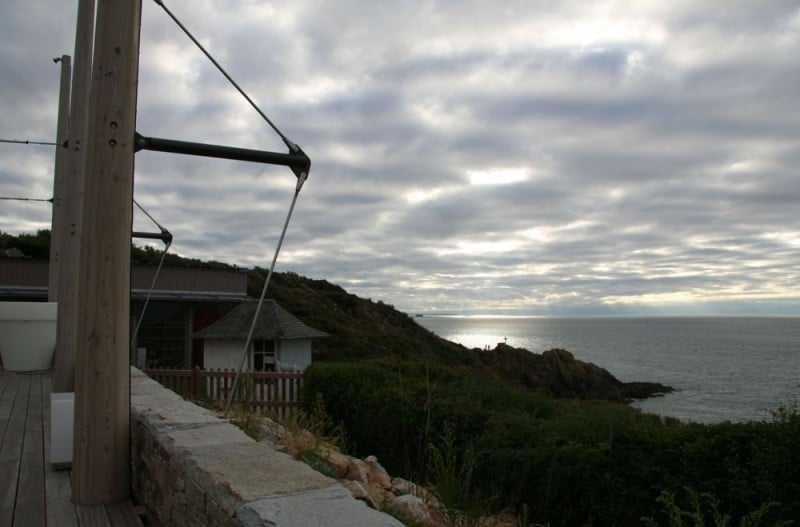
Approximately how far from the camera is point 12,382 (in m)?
8.21

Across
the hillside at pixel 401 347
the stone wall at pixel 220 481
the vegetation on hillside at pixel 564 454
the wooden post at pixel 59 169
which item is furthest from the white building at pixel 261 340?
the stone wall at pixel 220 481

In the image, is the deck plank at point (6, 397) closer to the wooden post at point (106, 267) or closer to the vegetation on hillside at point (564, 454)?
the wooden post at point (106, 267)

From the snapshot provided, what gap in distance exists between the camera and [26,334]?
29.8 ft

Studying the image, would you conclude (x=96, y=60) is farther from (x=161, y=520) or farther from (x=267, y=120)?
(x=161, y=520)

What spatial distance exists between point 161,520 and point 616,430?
4.20 meters

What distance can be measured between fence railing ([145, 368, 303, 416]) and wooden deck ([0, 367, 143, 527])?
430 cm

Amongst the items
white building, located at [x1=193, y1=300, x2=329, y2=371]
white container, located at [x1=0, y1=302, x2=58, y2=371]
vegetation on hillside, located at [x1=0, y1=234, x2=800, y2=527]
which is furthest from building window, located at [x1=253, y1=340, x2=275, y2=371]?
white container, located at [x1=0, y1=302, x2=58, y2=371]

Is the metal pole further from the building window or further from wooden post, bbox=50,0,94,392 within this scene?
the building window

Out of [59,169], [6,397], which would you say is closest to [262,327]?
[59,169]

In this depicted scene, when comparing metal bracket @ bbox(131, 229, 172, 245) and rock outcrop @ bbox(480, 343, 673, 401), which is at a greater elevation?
metal bracket @ bbox(131, 229, 172, 245)

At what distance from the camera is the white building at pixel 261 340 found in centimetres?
1716

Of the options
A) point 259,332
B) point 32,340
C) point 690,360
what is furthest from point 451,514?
point 690,360

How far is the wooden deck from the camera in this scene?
11.2 feet

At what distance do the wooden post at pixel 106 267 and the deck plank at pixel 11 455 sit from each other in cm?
40
